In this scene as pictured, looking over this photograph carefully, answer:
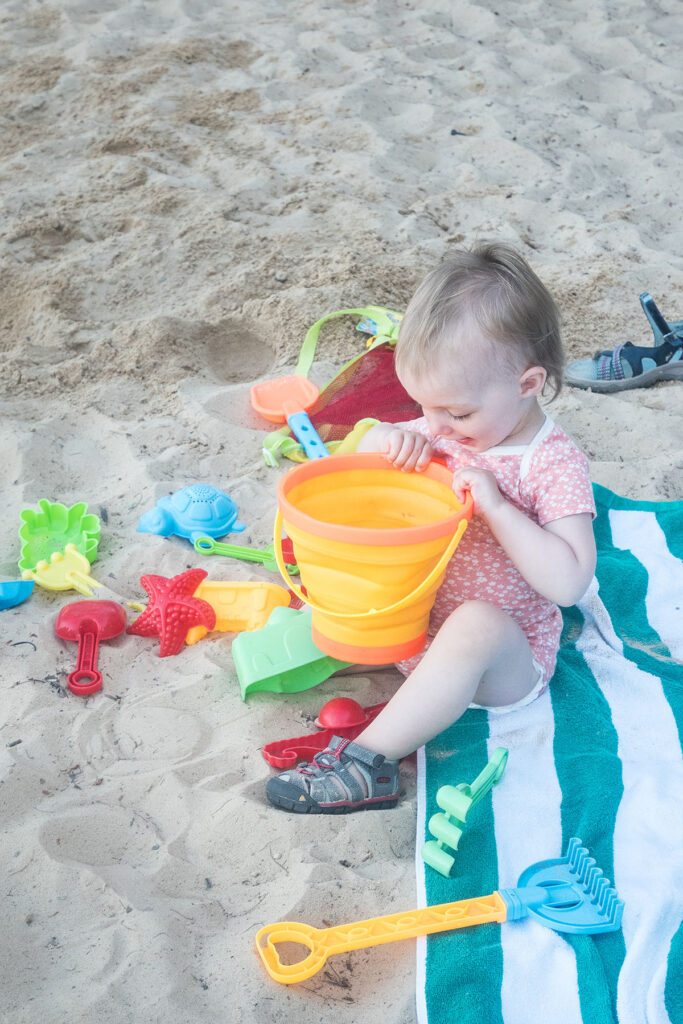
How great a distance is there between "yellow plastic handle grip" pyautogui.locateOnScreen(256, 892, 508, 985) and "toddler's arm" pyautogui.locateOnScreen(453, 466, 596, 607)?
52 cm

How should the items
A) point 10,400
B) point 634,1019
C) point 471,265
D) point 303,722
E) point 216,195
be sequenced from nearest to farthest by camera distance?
point 634,1019 → point 471,265 → point 303,722 → point 10,400 → point 216,195

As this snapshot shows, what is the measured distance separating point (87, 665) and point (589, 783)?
37.0 inches

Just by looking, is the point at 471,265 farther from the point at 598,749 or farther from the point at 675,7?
the point at 675,7

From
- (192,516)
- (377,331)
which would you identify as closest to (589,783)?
(192,516)

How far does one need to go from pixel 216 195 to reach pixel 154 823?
→ 2629 mm

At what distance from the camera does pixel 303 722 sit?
176 centimetres

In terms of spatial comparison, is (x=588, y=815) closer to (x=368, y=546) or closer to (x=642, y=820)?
(x=642, y=820)

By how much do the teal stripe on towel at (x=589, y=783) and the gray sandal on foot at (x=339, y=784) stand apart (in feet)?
0.99

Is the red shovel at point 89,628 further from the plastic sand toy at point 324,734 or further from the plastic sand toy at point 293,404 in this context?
the plastic sand toy at point 293,404

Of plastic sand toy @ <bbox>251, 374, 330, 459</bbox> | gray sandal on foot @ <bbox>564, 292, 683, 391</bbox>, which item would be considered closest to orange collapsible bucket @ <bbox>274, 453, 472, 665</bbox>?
plastic sand toy @ <bbox>251, 374, 330, 459</bbox>

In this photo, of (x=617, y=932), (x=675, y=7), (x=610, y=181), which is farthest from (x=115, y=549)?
(x=675, y=7)

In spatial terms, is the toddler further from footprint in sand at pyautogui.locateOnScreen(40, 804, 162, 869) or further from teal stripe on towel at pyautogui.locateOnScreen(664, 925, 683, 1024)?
teal stripe on towel at pyautogui.locateOnScreen(664, 925, 683, 1024)

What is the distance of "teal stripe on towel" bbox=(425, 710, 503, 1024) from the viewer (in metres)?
1.27

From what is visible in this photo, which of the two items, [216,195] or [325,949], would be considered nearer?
[325,949]
